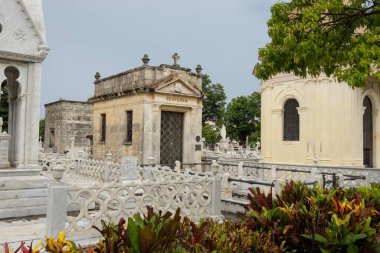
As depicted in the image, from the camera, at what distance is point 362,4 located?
9461 millimetres

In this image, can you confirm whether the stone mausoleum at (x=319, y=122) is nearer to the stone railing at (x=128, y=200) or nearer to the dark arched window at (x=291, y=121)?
the dark arched window at (x=291, y=121)

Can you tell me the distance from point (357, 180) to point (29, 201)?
11.2 meters

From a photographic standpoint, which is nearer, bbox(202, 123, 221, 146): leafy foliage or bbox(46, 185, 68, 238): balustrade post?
bbox(46, 185, 68, 238): balustrade post

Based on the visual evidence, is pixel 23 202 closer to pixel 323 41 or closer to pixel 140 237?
pixel 140 237

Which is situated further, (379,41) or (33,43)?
(33,43)

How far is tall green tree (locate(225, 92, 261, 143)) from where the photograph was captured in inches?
2244

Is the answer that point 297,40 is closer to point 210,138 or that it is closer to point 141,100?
point 141,100

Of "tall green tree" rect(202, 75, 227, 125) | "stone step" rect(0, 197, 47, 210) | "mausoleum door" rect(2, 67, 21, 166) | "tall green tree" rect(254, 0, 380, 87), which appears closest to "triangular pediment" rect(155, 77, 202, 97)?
"mausoleum door" rect(2, 67, 21, 166)

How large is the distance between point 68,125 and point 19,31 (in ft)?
65.5

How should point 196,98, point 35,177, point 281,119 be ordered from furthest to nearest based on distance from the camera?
point 281,119, point 196,98, point 35,177

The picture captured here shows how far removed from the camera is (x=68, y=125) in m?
28.5

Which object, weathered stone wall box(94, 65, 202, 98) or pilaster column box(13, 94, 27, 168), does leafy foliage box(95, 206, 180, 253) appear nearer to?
pilaster column box(13, 94, 27, 168)

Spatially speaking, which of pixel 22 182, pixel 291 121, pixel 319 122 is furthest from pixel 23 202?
pixel 291 121

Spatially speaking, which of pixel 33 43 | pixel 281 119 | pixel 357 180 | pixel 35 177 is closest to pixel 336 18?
pixel 357 180
